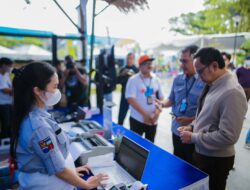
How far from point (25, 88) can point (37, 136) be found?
22 centimetres

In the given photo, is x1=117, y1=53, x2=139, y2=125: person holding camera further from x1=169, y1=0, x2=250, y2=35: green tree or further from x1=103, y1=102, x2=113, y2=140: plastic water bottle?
x1=103, y1=102, x2=113, y2=140: plastic water bottle

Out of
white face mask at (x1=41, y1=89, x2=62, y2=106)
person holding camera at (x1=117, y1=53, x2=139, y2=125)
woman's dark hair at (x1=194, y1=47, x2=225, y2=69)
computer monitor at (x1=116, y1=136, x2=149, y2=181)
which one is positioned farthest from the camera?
person holding camera at (x1=117, y1=53, x2=139, y2=125)

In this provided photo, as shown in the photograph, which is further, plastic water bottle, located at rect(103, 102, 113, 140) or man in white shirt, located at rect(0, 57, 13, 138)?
man in white shirt, located at rect(0, 57, 13, 138)

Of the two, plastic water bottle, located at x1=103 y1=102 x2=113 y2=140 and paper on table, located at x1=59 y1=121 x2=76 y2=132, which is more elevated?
plastic water bottle, located at x1=103 y1=102 x2=113 y2=140

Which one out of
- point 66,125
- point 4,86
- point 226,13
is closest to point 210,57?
point 226,13

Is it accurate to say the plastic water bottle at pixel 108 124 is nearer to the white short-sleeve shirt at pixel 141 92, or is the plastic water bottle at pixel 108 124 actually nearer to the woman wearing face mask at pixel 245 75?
the white short-sleeve shirt at pixel 141 92

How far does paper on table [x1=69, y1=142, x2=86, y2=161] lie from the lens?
1.34 metres

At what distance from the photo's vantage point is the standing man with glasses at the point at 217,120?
3.81 feet

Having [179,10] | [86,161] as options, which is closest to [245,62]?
[179,10]

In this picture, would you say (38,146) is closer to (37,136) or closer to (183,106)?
(37,136)

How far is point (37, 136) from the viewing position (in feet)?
2.95

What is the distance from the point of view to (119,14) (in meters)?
2.29

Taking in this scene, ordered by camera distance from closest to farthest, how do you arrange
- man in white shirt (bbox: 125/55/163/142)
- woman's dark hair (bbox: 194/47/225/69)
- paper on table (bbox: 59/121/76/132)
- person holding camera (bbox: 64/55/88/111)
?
1. woman's dark hair (bbox: 194/47/225/69)
2. paper on table (bbox: 59/121/76/132)
3. man in white shirt (bbox: 125/55/163/142)
4. person holding camera (bbox: 64/55/88/111)

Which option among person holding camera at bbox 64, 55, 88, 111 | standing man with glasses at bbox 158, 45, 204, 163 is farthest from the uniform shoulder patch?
person holding camera at bbox 64, 55, 88, 111
